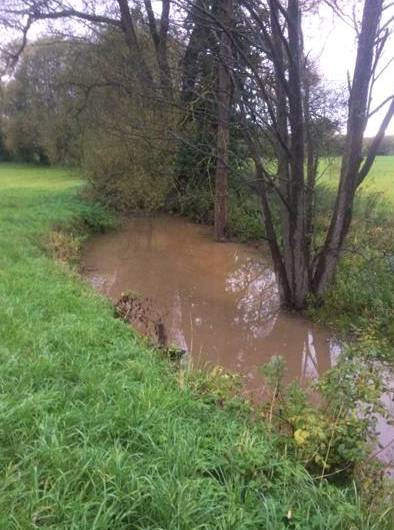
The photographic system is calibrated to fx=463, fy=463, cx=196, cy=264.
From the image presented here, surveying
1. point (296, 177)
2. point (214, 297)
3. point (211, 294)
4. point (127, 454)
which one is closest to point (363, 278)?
point (296, 177)

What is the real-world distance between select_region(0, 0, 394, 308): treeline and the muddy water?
758 millimetres

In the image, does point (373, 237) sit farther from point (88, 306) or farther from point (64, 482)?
point (64, 482)

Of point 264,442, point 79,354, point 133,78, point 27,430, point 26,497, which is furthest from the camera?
point 133,78

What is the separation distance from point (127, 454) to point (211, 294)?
5725mm

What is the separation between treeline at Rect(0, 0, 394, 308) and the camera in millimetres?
6312

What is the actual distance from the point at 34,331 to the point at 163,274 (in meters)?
5.10

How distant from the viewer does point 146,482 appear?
2.29 metres

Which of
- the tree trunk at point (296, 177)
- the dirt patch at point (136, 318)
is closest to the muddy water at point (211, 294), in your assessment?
the dirt patch at point (136, 318)

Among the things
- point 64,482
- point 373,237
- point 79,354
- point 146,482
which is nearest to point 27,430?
point 64,482

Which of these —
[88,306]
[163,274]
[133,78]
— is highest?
[133,78]

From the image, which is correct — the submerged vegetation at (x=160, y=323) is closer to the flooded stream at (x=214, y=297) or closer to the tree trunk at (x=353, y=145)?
the tree trunk at (x=353, y=145)

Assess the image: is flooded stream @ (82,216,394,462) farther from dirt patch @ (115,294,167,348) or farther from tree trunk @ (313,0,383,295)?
tree trunk @ (313,0,383,295)

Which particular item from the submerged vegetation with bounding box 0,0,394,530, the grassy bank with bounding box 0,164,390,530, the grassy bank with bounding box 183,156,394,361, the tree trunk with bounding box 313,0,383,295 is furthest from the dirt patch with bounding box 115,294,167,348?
the tree trunk with bounding box 313,0,383,295

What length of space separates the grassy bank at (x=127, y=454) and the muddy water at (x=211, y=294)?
1.51 meters
